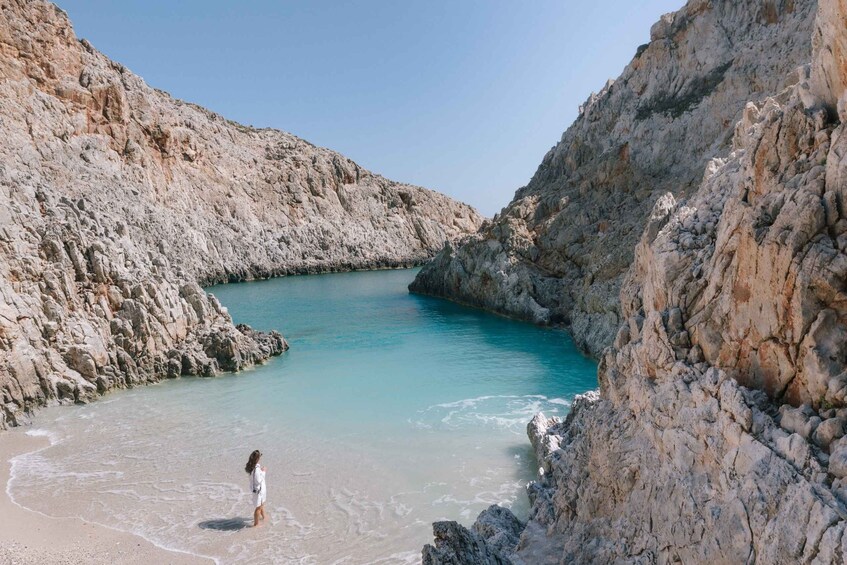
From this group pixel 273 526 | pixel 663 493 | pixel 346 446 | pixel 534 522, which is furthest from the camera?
pixel 346 446

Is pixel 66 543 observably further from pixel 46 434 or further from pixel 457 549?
pixel 457 549

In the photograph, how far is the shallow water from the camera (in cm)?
1260

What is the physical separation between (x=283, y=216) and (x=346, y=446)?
77500 millimetres

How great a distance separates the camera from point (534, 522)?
34.4 feet

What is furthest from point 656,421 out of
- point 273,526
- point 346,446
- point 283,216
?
point 283,216

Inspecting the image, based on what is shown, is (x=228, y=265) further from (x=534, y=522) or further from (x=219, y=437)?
(x=534, y=522)

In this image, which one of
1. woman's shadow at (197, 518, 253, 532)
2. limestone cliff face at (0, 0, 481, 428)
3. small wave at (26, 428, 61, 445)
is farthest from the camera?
limestone cliff face at (0, 0, 481, 428)

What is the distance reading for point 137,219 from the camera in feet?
213

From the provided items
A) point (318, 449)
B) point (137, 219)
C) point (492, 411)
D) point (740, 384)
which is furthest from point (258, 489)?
point (137, 219)

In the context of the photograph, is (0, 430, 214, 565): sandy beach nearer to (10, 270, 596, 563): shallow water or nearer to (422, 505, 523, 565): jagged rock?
(10, 270, 596, 563): shallow water

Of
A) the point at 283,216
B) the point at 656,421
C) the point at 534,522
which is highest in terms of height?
the point at 283,216

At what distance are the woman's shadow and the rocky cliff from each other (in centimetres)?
585

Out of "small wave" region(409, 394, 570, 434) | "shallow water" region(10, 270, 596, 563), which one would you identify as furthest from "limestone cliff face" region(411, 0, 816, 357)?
"small wave" region(409, 394, 570, 434)

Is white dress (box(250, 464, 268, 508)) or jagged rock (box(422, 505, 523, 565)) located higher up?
jagged rock (box(422, 505, 523, 565))
